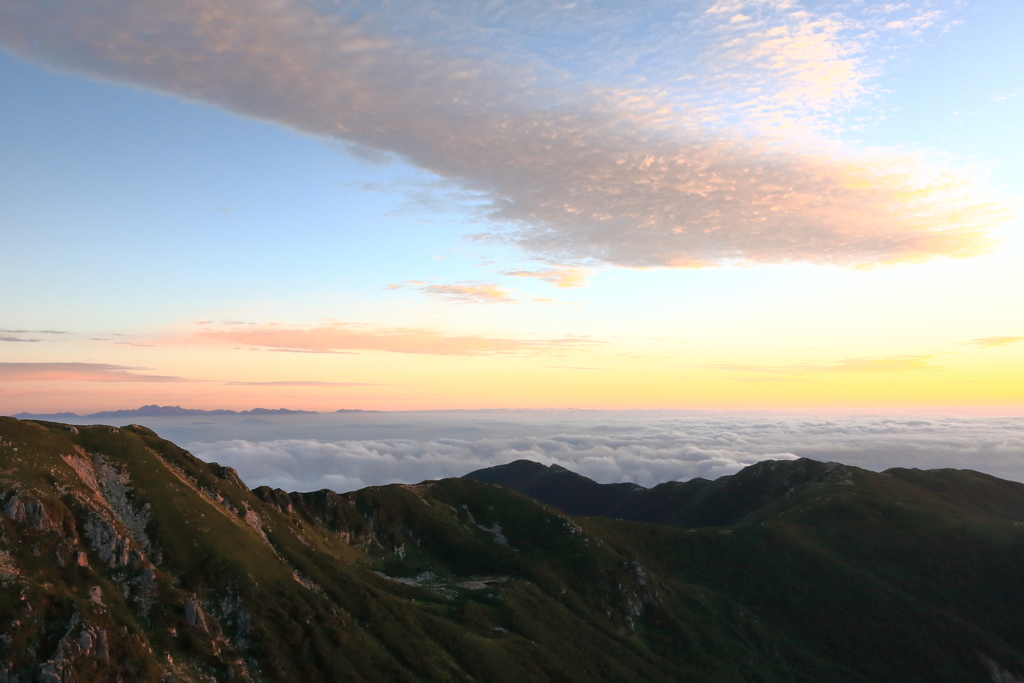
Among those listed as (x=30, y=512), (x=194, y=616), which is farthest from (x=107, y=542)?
(x=194, y=616)

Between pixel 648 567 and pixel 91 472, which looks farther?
pixel 648 567

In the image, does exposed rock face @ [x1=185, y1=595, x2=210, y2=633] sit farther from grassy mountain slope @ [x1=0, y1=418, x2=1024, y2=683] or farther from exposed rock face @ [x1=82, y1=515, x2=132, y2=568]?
exposed rock face @ [x1=82, y1=515, x2=132, y2=568]

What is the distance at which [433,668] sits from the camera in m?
98.1

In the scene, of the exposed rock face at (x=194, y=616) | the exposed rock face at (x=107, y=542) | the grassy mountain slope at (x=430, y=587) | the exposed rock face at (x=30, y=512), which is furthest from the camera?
the exposed rock face at (x=107, y=542)

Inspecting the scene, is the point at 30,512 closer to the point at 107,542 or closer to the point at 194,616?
the point at 107,542

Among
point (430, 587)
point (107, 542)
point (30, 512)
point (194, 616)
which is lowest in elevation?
point (430, 587)

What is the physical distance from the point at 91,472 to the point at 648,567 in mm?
151806

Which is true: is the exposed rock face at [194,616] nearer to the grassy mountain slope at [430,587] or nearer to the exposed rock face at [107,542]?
the grassy mountain slope at [430,587]

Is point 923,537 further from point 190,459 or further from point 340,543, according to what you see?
point 190,459

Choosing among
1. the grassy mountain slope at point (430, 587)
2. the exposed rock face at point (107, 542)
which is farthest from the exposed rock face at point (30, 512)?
the exposed rock face at point (107, 542)

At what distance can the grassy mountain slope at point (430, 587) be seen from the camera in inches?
2933

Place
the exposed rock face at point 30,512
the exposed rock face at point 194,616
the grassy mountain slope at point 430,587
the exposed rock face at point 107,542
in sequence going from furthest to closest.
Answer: the exposed rock face at point 107,542 < the exposed rock face at point 194,616 < the grassy mountain slope at point 430,587 < the exposed rock face at point 30,512

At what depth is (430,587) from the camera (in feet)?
448

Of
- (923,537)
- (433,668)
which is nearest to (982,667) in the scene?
(923,537)
